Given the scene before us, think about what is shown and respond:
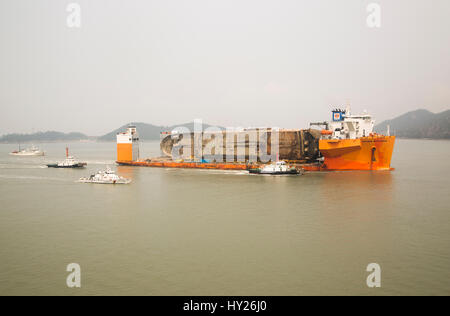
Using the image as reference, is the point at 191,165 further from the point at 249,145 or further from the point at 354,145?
the point at 354,145

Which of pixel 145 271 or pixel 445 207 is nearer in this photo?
pixel 145 271

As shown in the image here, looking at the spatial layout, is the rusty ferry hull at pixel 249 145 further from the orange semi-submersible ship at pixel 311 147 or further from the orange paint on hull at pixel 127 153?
the orange paint on hull at pixel 127 153

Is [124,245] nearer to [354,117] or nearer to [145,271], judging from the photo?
[145,271]

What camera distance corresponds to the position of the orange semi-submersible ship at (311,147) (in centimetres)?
2528

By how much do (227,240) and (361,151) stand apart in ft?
60.9

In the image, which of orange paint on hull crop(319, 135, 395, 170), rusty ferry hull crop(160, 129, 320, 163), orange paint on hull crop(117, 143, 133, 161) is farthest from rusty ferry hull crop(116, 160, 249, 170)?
orange paint on hull crop(319, 135, 395, 170)

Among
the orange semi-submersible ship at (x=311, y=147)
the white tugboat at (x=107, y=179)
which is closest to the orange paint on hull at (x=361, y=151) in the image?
the orange semi-submersible ship at (x=311, y=147)

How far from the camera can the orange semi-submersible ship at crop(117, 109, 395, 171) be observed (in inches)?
995

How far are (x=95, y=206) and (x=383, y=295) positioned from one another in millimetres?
12694

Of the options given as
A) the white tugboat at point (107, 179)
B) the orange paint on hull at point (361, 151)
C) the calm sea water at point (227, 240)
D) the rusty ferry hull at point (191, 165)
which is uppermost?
the orange paint on hull at point (361, 151)

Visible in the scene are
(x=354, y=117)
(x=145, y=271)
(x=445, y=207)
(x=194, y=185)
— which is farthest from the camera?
(x=354, y=117)

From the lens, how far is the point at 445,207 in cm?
1453

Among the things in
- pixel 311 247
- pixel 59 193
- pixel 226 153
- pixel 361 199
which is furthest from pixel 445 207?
pixel 226 153

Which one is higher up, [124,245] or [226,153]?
[226,153]
